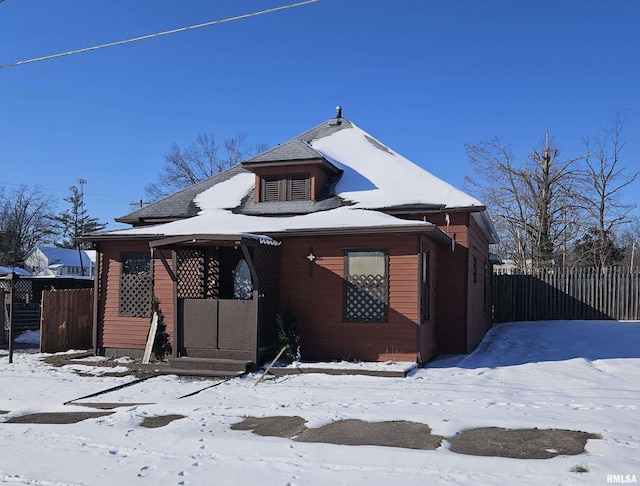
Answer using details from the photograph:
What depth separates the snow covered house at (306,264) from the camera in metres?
10.6

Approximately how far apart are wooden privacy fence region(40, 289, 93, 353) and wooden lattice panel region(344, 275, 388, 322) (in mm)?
6667

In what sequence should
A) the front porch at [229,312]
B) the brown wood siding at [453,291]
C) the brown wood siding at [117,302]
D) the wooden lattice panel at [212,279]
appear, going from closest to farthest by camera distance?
→ 1. the front porch at [229,312]
2. the wooden lattice panel at [212,279]
3. the brown wood siding at [453,291]
4. the brown wood siding at [117,302]

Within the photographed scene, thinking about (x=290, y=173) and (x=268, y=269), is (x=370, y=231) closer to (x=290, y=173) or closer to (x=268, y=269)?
(x=268, y=269)

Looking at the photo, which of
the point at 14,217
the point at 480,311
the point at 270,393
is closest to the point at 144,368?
the point at 270,393

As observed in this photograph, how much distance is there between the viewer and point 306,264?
37.4ft

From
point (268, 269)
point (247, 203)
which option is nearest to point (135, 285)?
point (247, 203)

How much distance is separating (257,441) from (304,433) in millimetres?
619

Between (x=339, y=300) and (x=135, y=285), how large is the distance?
16.0ft

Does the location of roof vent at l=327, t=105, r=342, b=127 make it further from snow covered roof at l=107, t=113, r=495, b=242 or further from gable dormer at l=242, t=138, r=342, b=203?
gable dormer at l=242, t=138, r=342, b=203

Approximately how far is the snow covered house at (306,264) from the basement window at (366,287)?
2 centimetres

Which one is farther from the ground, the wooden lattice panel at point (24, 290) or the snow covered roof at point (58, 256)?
the snow covered roof at point (58, 256)

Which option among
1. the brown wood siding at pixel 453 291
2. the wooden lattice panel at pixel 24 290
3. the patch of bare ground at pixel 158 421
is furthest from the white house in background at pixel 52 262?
the patch of bare ground at pixel 158 421

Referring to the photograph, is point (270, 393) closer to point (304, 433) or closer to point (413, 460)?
point (304, 433)

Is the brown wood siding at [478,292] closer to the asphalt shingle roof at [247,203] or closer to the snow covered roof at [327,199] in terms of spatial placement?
the snow covered roof at [327,199]
